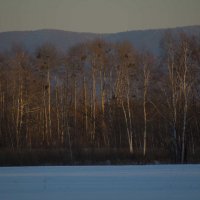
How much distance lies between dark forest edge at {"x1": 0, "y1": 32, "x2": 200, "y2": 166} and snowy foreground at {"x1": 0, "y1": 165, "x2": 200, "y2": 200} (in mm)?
12041

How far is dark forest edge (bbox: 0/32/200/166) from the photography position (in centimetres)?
2948

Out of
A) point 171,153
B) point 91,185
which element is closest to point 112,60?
point 171,153

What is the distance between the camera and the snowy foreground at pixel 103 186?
10.6m

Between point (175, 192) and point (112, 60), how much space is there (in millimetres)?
25240

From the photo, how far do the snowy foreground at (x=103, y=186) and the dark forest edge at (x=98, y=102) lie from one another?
1204cm

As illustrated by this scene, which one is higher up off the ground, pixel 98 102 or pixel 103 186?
pixel 103 186

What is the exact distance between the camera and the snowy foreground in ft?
34.6

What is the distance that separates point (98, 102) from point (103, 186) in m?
29.8

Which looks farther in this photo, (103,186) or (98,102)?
(98,102)

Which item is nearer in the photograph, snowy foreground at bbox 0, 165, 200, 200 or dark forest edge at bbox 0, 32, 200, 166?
snowy foreground at bbox 0, 165, 200, 200

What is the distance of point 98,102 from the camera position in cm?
4203

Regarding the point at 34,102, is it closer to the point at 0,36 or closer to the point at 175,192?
the point at 175,192

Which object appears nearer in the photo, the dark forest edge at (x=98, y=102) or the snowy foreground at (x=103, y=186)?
the snowy foreground at (x=103, y=186)

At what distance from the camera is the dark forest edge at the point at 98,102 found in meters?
29.5
